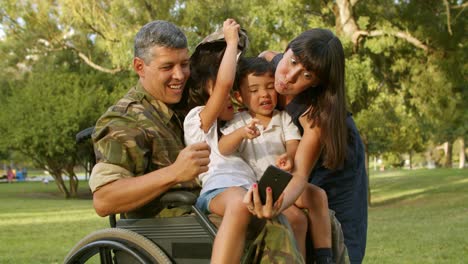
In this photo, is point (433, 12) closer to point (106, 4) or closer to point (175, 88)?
point (106, 4)

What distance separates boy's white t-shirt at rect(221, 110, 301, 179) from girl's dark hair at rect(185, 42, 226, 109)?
308 mm

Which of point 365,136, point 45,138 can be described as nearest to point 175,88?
point 365,136

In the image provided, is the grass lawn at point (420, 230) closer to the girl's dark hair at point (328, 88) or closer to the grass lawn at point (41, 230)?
the grass lawn at point (41, 230)

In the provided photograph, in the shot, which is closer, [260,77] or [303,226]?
[303,226]

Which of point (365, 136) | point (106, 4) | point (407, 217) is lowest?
point (407, 217)

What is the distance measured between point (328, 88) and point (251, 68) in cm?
39

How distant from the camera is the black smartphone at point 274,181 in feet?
7.65

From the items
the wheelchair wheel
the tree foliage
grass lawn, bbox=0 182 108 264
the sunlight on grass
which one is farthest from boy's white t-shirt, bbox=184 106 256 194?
the sunlight on grass

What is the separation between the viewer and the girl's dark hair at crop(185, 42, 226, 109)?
3268 mm

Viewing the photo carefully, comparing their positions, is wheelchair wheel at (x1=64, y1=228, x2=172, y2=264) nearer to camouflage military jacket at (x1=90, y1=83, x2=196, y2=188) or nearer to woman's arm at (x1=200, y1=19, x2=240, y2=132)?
camouflage military jacket at (x1=90, y1=83, x2=196, y2=188)

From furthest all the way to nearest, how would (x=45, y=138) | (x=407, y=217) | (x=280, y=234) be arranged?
(x=45, y=138) → (x=407, y=217) → (x=280, y=234)

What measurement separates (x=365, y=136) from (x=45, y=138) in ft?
51.8

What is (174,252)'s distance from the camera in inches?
114

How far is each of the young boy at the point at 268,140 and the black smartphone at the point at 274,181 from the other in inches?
13.9
